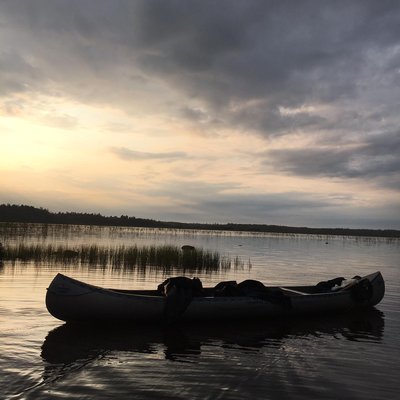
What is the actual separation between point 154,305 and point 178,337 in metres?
1.06

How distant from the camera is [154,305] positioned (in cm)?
1068

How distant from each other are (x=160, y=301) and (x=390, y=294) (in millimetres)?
11783

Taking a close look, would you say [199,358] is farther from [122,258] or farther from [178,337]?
[122,258]

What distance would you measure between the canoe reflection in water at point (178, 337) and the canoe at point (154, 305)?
0.83 ft

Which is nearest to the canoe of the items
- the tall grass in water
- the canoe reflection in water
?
the canoe reflection in water

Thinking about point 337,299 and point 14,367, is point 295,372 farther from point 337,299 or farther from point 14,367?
point 337,299

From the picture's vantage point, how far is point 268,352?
9039 millimetres

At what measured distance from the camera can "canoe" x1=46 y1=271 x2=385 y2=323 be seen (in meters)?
10.1

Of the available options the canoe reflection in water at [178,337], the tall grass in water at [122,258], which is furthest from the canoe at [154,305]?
the tall grass in water at [122,258]

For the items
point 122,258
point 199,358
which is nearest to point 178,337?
point 199,358

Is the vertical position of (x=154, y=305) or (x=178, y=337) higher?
(x=154, y=305)

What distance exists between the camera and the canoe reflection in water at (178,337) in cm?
830

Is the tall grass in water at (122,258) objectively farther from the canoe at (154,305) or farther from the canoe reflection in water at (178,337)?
the canoe reflection in water at (178,337)

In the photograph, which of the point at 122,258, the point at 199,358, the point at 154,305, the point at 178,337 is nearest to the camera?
the point at 199,358
